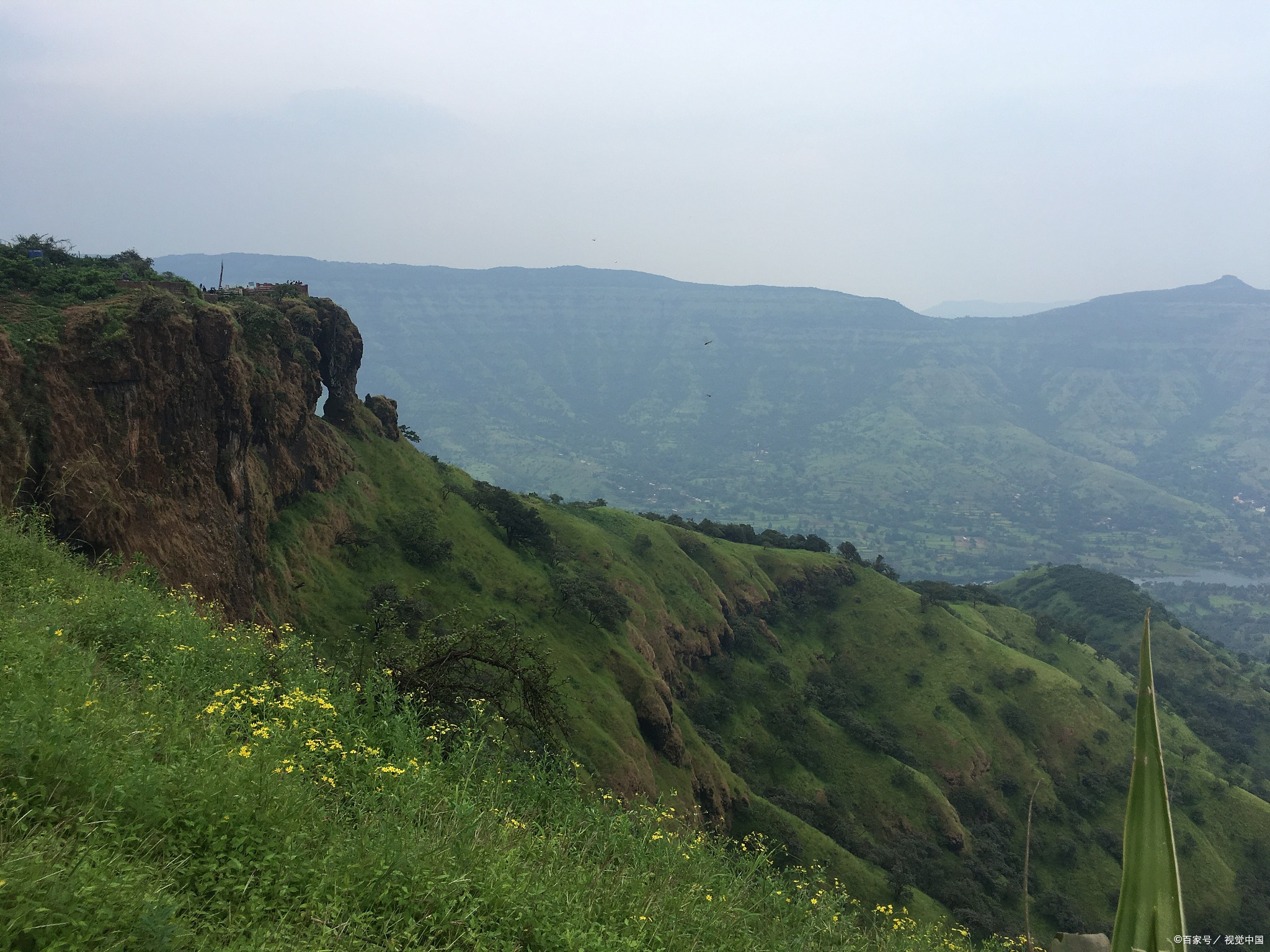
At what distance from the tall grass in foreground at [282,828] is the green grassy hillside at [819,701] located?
23372 mm

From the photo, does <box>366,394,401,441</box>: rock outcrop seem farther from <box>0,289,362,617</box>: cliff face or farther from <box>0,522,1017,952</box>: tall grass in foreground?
<box>0,522,1017,952</box>: tall grass in foreground

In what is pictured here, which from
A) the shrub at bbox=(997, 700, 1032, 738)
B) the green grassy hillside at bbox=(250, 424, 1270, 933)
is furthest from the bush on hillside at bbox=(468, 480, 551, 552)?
the shrub at bbox=(997, 700, 1032, 738)

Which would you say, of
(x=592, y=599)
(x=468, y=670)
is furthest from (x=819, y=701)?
(x=468, y=670)

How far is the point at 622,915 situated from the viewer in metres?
8.14

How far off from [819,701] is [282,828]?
241 feet

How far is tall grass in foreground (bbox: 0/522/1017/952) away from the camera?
17.9ft

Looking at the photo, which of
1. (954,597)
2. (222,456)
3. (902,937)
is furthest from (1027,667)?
(222,456)

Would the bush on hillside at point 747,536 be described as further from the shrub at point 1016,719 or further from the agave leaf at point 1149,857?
the agave leaf at point 1149,857

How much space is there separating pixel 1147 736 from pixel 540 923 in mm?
6726

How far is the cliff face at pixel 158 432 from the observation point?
2036cm

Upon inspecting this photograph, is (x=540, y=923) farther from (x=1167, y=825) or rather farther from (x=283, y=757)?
(x=1167, y=825)

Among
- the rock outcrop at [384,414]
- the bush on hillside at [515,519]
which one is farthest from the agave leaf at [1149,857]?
the rock outcrop at [384,414]

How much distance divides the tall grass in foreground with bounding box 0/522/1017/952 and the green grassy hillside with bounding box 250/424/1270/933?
23372 mm

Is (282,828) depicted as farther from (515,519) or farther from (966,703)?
(966,703)
